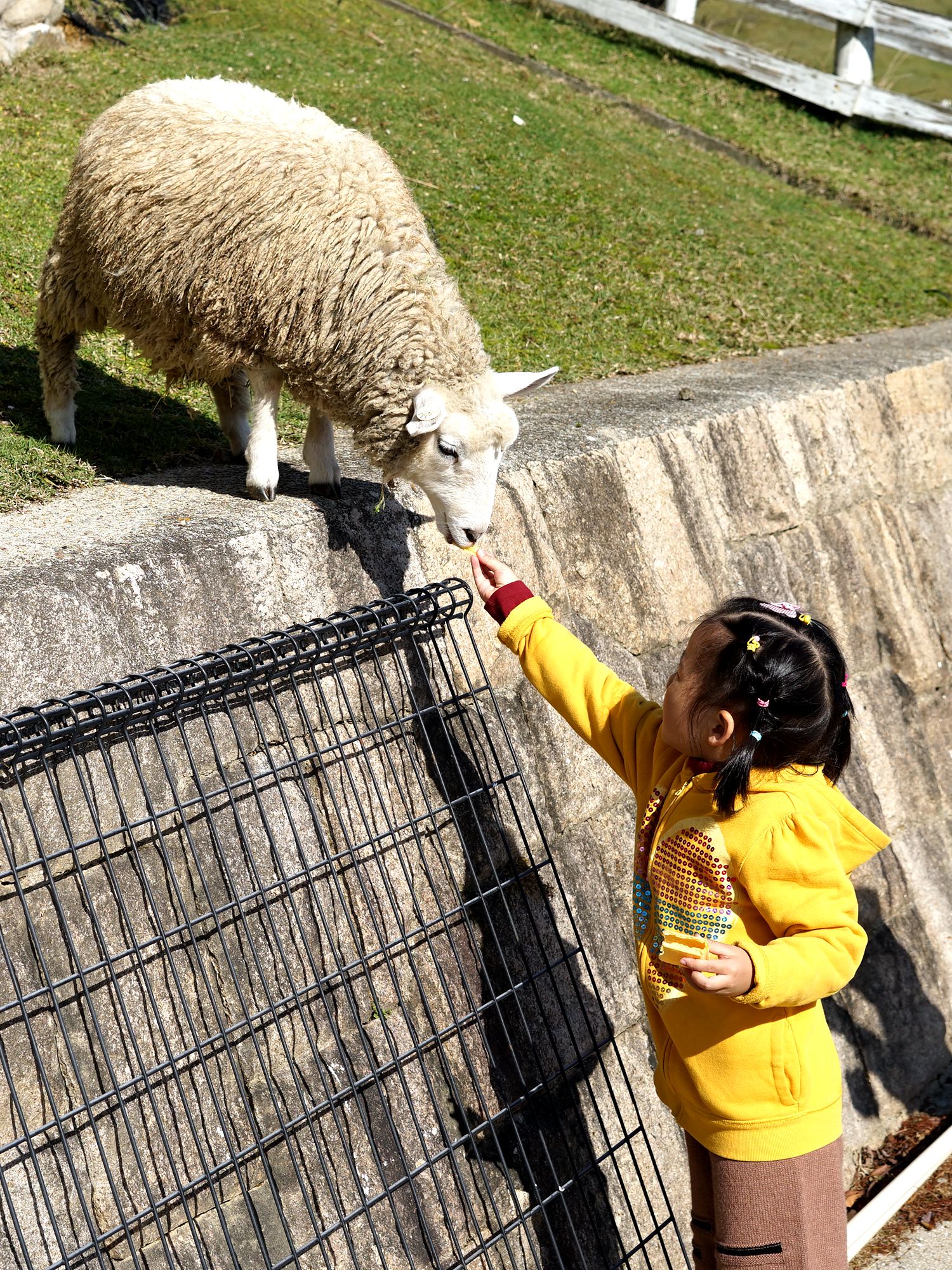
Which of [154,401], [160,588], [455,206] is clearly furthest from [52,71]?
[160,588]

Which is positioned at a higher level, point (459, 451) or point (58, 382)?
point (459, 451)

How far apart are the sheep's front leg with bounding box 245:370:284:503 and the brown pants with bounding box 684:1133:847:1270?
7.14 ft

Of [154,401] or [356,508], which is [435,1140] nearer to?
[356,508]

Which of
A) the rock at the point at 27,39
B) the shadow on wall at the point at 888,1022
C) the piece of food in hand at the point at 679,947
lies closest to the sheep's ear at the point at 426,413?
the piece of food in hand at the point at 679,947

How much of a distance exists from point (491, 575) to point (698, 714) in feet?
2.82

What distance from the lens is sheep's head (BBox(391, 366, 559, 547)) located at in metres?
3.17

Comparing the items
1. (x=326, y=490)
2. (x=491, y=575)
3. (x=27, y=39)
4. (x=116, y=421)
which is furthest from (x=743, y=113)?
(x=491, y=575)

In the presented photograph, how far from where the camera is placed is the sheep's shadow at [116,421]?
4094 mm

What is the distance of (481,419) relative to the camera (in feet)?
10.5

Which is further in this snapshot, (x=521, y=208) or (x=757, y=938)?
(x=521, y=208)

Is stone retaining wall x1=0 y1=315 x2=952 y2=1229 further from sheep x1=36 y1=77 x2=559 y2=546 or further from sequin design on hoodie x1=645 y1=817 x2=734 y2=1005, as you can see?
sequin design on hoodie x1=645 y1=817 x2=734 y2=1005

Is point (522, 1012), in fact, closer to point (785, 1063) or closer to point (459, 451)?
point (785, 1063)

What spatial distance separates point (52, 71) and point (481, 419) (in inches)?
292

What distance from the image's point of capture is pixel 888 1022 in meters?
4.46
